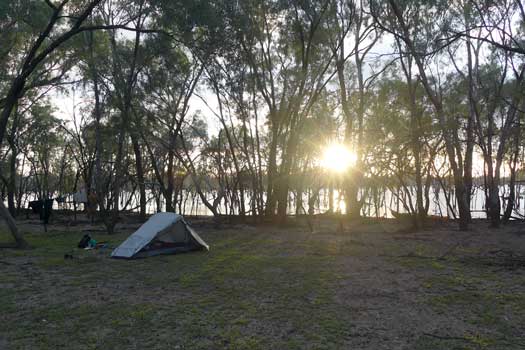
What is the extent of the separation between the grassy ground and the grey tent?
0.36 metres

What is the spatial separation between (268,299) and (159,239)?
4.41 m

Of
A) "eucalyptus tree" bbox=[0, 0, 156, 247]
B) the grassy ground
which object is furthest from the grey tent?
"eucalyptus tree" bbox=[0, 0, 156, 247]

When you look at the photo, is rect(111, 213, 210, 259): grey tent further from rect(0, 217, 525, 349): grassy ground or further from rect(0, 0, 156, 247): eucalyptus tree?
rect(0, 0, 156, 247): eucalyptus tree

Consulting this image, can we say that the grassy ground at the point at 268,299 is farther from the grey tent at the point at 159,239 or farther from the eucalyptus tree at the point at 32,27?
the eucalyptus tree at the point at 32,27

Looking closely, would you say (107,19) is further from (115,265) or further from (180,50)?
(115,265)

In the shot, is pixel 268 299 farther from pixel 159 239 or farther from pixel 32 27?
pixel 32 27

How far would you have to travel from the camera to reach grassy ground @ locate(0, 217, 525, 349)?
4.33 meters

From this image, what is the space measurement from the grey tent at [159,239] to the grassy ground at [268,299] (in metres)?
0.36

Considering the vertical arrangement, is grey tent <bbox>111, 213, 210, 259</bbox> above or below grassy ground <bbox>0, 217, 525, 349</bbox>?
above

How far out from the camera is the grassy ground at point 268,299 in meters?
4.33

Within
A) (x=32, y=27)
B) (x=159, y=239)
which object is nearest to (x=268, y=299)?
(x=159, y=239)

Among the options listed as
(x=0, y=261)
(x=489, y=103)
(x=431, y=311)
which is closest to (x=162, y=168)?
(x=489, y=103)

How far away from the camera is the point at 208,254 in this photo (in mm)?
10164

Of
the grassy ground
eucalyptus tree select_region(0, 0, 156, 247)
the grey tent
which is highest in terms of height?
eucalyptus tree select_region(0, 0, 156, 247)
